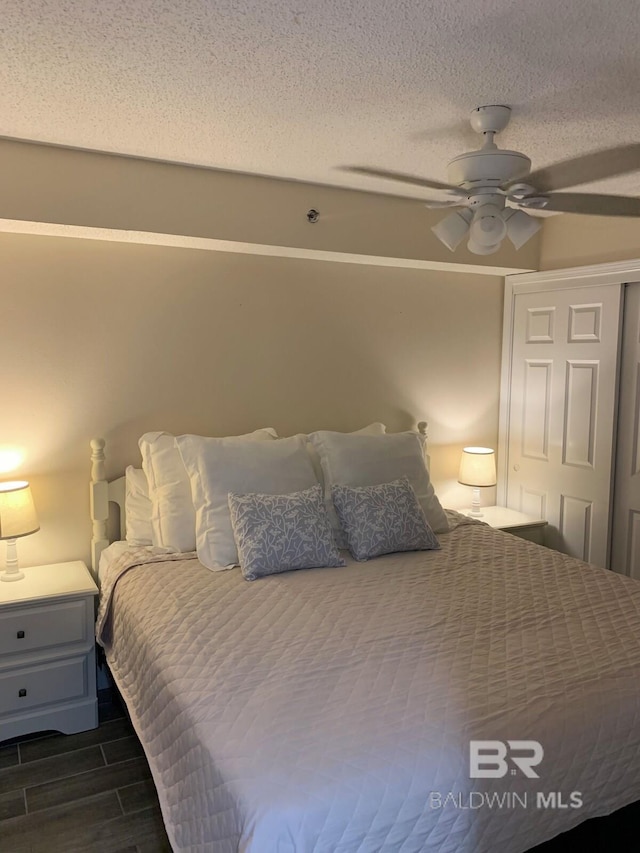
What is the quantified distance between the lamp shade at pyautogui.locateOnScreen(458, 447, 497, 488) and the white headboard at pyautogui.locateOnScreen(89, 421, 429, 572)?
6.17 ft

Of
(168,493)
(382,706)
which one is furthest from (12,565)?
(382,706)

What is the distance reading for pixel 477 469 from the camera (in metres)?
3.61

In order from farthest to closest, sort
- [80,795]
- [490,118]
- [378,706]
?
[80,795]
[490,118]
[378,706]

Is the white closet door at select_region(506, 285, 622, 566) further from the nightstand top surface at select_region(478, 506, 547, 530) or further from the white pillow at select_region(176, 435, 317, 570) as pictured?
the white pillow at select_region(176, 435, 317, 570)

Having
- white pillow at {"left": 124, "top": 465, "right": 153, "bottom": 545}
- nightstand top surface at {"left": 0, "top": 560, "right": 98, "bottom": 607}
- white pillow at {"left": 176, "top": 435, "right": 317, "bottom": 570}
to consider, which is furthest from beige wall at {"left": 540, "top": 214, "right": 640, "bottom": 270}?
nightstand top surface at {"left": 0, "top": 560, "right": 98, "bottom": 607}

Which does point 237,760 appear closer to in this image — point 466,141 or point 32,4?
point 32,4

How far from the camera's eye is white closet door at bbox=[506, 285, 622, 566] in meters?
3.35

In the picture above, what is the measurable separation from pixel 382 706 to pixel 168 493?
1.48 m

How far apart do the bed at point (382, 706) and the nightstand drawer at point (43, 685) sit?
13.5 inches

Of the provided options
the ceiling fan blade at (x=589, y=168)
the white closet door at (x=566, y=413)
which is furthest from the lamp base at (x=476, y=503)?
the ceiling fan blade at (x=589, y=168)

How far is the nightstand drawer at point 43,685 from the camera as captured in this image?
2.41 metres

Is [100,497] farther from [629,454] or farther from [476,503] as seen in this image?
[629,454]

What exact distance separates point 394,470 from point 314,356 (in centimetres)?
79

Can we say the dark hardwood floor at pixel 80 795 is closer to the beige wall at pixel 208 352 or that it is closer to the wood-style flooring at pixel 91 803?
the wood-style flooring at pixel 91 803
